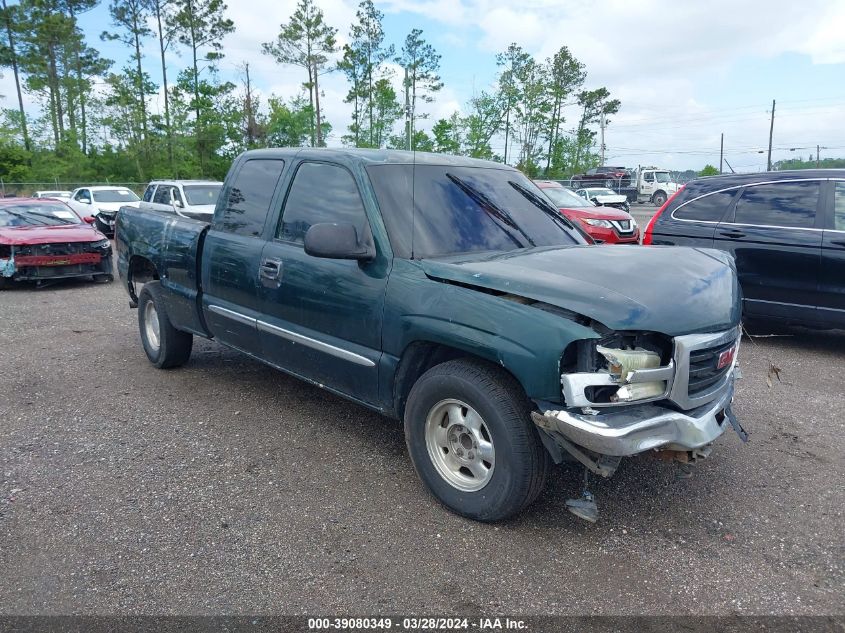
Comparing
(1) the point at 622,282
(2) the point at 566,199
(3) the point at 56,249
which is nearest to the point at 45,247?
Result: (3) the point at 56,249

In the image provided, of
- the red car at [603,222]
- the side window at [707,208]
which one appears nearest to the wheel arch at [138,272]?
the side window at [707,208]

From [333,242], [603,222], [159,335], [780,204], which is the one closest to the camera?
[333,242]

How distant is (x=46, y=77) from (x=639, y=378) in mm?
51274

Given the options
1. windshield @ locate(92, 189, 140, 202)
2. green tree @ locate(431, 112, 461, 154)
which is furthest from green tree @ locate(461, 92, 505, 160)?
windshield @ locate(92, 189, 140, 202)

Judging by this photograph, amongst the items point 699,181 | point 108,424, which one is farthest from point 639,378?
point 699,181

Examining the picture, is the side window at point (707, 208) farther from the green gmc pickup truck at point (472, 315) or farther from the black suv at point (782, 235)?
the green gmc pickup truck at point (472, 315)

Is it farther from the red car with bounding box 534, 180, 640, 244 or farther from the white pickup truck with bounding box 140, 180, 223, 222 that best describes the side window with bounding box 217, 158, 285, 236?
the white pickup truck with bounding box 140, 180, 223, 222

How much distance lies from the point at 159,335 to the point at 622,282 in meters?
4.44

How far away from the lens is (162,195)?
15.2 meters

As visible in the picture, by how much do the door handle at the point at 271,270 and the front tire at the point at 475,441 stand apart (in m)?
1.41

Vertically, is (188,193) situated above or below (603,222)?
above

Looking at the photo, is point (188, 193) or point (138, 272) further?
point (188, 193)

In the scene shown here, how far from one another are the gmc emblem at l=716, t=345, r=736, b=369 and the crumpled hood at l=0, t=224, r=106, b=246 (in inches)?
435

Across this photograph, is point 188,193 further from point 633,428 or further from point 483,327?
point 633,428
